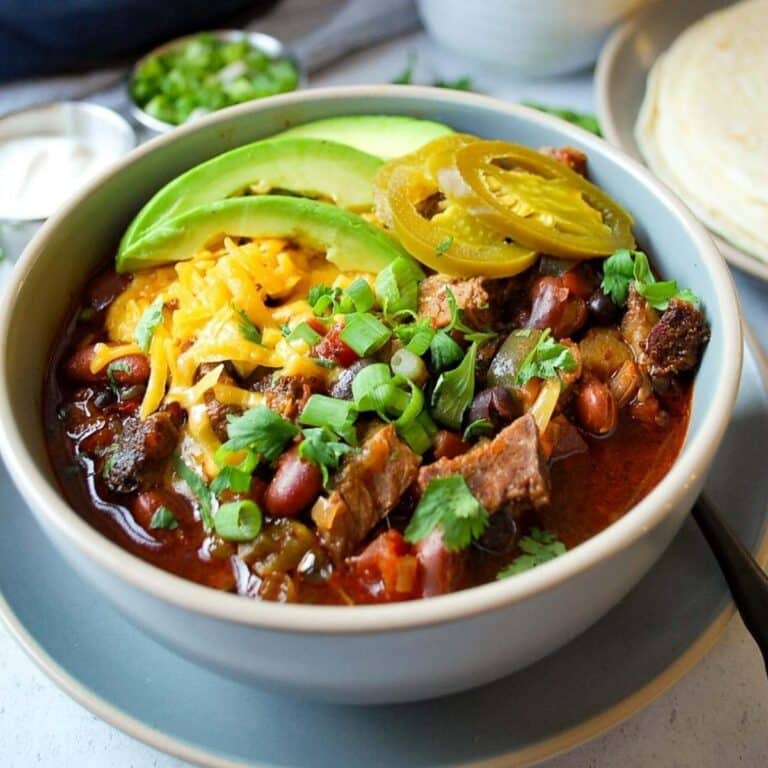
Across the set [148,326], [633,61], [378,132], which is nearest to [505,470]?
[148,326]

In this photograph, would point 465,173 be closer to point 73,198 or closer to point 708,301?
point 708,301

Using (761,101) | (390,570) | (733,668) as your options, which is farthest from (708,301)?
(761,101)

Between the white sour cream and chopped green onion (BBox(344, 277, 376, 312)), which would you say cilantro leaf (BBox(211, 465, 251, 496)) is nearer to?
chopped green onion (BBox(344, 277, 376, 312))

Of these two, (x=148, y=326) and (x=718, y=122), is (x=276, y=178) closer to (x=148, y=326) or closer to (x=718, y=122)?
(x=148, y=326)

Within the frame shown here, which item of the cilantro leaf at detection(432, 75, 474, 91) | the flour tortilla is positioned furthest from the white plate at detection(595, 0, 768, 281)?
the cilantro leaf at detection(432, 75, 474, 91)

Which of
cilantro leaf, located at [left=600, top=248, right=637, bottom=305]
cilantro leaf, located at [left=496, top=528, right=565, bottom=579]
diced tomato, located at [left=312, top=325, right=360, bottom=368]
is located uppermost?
cilantro leaf, located at [left=600, top=248, right=637, bottom=305]
